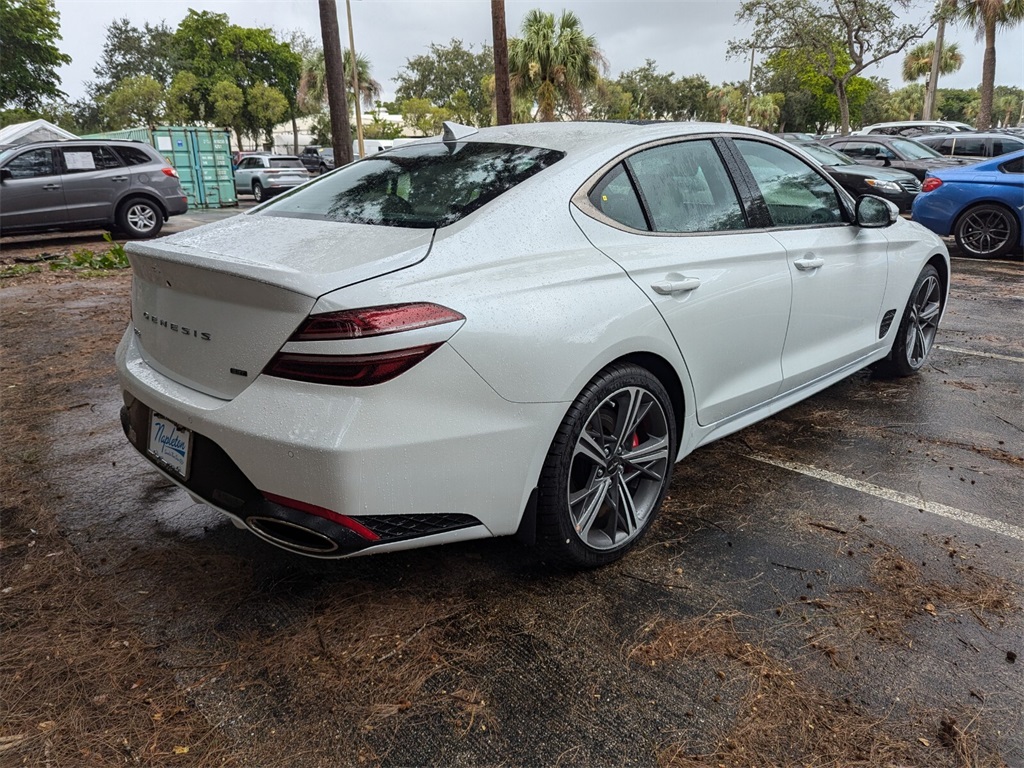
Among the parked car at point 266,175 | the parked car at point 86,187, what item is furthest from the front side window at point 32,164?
the parked car at point 266,175

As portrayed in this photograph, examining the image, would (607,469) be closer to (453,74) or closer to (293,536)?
(293,536)

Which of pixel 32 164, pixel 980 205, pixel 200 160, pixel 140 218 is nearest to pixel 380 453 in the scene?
pixel 980 205

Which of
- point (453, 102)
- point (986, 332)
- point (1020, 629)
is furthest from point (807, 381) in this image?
point (453, 102)

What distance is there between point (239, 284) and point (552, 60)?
23232 mm

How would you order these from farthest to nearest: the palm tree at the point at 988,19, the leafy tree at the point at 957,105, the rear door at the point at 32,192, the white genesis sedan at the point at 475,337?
the leafy tree at the point at 957,105, the palm tree at the point at 988,19, the rear door at the point at 32,192, the white genesis sedan at the point at 475,337

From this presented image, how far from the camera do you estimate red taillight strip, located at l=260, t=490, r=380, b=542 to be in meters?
2.10

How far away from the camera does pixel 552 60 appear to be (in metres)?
23.2

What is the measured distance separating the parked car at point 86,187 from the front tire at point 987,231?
12359mm

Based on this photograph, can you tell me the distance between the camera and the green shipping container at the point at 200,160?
19719 millimetres

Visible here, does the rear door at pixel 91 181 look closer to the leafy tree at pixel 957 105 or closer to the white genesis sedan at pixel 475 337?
the white genesis sedan at pixel 475 337

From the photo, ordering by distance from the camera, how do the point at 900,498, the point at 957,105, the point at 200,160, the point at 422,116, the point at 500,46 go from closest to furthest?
the point at 900,498 < the point at 500,46 < the point at 200,160 < the point at 422,116 < the point at 957,105

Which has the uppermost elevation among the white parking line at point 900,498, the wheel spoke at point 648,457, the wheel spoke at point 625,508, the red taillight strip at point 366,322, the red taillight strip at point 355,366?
the red taillight strip at point 366,322

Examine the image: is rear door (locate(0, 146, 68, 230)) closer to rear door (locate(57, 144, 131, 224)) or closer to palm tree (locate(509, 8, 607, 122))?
rear door (locate(57, 144, 131, 224))

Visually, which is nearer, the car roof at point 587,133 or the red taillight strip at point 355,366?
the red taillight strip at point 355,366
